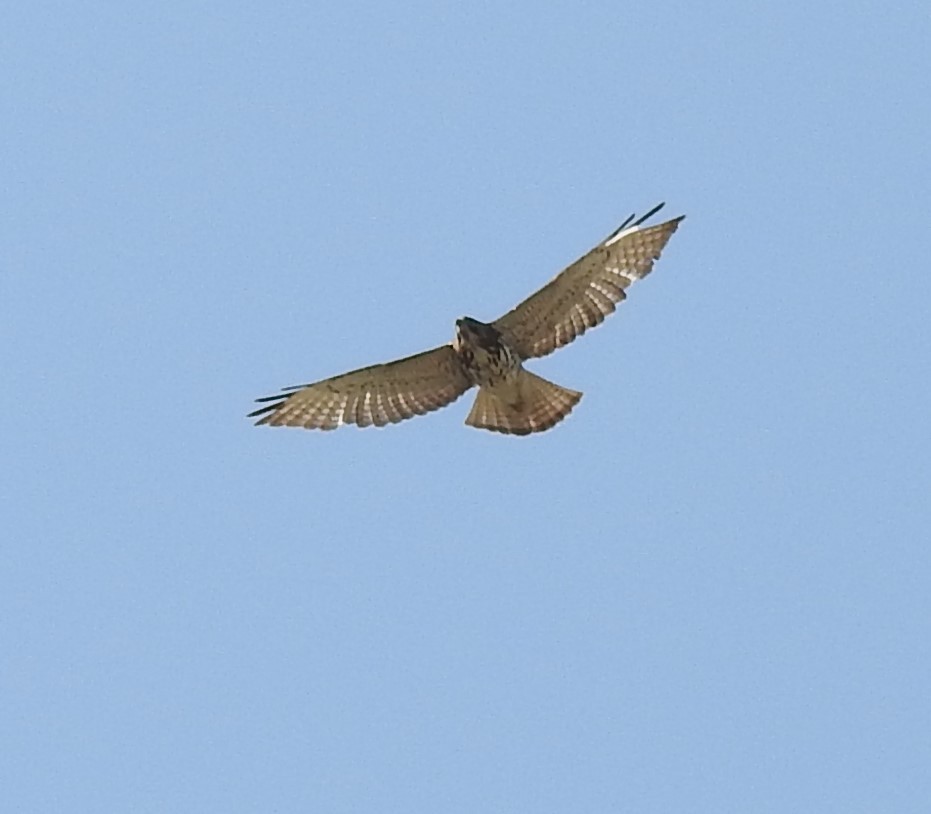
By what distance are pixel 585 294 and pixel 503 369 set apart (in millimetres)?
967

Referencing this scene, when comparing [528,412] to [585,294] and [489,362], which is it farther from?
[585,294]

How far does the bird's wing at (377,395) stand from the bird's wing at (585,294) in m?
0.65

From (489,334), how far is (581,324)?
84cm

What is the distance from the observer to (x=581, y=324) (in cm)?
2377

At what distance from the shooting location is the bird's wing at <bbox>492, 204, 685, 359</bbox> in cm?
2356

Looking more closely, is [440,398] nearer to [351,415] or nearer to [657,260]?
[351,415]

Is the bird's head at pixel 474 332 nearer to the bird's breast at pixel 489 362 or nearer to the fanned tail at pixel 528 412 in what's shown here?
the bird's breast at pixel 489 362

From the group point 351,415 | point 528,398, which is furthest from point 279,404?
point 528,398

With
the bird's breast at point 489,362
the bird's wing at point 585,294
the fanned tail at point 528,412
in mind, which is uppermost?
the bird's wing at point 585,294

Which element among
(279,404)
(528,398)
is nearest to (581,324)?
(528,398)

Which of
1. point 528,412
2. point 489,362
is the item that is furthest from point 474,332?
point 528,412

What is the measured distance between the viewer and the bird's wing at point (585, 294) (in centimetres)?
2356

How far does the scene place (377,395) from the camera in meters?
23.9

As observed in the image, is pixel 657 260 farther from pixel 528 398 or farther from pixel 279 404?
pixel 279 404
